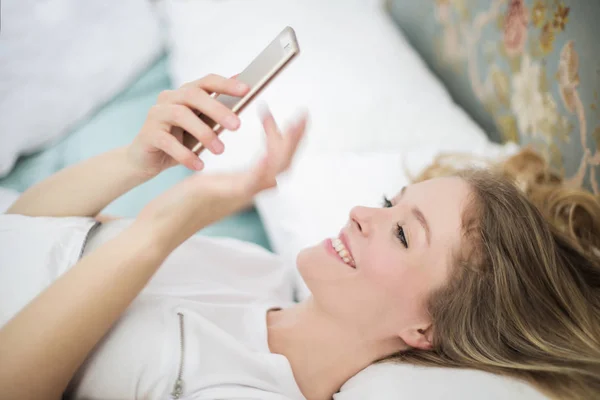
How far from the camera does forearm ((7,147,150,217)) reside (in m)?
0.73

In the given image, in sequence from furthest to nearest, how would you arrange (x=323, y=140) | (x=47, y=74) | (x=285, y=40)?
(x=323, y=140) < (x=47, y=74) < (x=285, y=40)

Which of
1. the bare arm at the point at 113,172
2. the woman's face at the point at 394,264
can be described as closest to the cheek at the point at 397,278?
the woman's face at the point at 394,264

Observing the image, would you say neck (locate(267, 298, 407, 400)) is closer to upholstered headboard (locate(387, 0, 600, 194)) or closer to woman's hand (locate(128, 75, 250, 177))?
woman's hand (locate(128, 75, 250, 177))

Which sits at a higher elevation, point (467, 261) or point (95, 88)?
point (95, 88)

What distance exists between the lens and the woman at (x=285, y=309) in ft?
1.88

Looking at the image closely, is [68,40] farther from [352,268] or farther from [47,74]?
[352,268]

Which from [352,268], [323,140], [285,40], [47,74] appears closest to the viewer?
[285,40]

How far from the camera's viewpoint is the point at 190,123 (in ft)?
2.02

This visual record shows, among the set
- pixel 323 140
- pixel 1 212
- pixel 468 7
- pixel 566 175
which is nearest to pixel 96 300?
pixel 1 212

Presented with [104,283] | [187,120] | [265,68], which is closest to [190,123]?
[187,120]

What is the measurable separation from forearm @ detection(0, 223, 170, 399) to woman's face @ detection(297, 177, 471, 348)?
0.78 ft

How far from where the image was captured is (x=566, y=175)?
885mm

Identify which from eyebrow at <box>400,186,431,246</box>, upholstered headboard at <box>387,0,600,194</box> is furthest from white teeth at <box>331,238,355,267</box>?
upholstered headboard at <box>387,0,600,194</box>

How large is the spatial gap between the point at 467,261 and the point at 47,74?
29.6 inches
